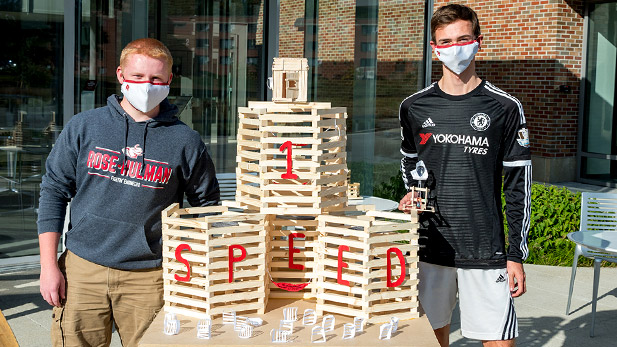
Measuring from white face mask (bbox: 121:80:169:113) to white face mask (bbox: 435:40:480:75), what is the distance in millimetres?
1240

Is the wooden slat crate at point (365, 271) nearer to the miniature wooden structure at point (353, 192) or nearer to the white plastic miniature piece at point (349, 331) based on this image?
the white plastic miniature piece at point (349, 331)

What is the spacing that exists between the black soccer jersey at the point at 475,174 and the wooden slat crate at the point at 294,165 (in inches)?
17.8

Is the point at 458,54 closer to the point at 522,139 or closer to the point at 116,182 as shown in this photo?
the point at 522,139

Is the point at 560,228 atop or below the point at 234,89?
below

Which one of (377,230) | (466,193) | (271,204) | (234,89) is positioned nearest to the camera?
(377,230)

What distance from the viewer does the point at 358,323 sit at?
2.97 m

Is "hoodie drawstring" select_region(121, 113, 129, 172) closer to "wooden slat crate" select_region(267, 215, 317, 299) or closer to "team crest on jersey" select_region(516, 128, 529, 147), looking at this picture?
"wooden slat crate" select_region(267, 215, 317, 299)

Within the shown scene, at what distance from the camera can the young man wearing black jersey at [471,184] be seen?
3471 mm

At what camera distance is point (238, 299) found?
3027 mm

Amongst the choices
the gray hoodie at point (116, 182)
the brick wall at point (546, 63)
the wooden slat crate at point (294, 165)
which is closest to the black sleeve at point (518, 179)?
the wooden slat crate at point (294, 165)

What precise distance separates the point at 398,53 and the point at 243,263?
6.47m

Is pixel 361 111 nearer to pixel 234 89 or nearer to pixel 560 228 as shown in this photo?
pixel 234 89

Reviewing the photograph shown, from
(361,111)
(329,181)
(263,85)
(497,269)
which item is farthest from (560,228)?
(329,181)

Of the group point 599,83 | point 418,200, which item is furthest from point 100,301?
point 599,83
